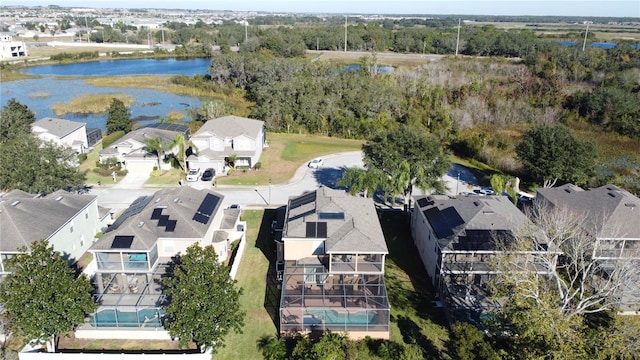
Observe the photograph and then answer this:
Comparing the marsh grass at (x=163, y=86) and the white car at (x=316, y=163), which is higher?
the marsh grass at (x=163, y=86)

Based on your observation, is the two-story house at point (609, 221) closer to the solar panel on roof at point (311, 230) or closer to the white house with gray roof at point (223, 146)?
the solar panel on roof at point (311, 230)

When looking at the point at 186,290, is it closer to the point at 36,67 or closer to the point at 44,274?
the point at 44,274

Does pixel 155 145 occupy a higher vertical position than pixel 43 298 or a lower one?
higher


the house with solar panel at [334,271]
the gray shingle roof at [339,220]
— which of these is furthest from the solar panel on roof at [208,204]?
the house with solar panel at [334,271]

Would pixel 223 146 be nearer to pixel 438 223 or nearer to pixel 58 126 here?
pixel 58 126

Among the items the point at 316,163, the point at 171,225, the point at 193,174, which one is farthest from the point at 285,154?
the point at 171,225
